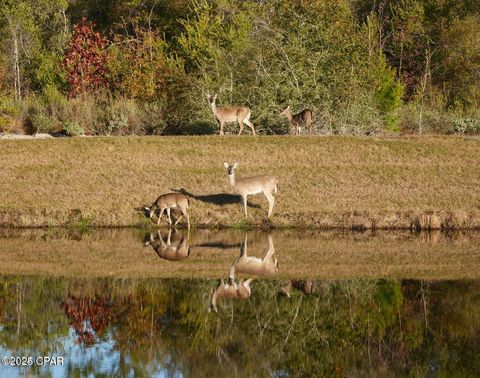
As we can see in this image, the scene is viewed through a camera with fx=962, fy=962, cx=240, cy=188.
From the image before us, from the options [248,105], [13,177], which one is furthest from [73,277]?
[248,105]

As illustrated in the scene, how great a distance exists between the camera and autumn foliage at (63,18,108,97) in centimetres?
4275

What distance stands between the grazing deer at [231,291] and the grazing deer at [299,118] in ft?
49.7

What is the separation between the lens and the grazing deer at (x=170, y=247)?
898 inches

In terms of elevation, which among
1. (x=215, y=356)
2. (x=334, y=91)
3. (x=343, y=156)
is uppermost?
(x=334, y=91)

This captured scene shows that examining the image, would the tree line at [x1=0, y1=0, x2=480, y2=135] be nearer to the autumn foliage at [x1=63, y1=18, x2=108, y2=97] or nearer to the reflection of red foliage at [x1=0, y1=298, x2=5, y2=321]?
the autumn foliage at [x1=63, y1=18, x2=108, y2=97]

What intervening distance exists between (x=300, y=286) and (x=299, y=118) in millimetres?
15815

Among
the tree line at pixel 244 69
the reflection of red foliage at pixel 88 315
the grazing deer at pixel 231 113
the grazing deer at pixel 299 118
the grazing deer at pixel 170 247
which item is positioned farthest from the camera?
the tree line at pixel 244 69

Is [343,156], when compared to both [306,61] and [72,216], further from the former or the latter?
[72,216]

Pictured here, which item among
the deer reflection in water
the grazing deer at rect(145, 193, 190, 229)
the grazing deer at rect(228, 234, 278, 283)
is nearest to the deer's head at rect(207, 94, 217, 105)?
the grazing deer at rect(145, 193, 190, 229)

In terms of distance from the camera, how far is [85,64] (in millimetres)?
43312

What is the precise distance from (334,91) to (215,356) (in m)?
23.4

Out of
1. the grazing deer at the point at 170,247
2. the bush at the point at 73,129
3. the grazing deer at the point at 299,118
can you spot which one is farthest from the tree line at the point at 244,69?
the grazing deer at the point at 170,247

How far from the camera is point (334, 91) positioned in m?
36.4

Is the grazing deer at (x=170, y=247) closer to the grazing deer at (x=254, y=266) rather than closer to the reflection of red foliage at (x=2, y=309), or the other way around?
the grazing deer at (x=254, y=266)
